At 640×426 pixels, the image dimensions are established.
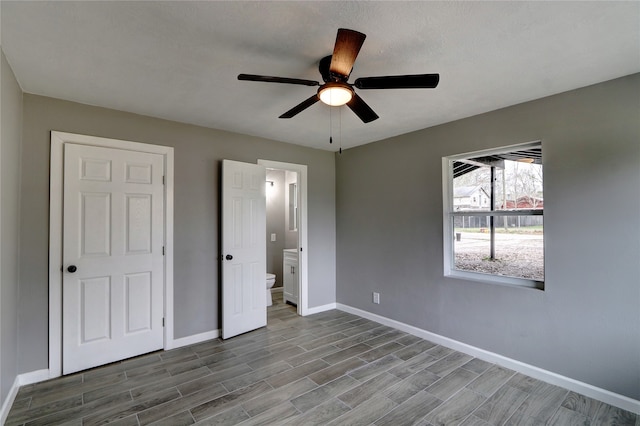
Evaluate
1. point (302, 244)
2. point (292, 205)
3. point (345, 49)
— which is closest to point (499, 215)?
point (345, 49)

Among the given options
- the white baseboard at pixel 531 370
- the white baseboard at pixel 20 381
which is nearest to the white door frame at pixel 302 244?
the white baseboard at pixel 531 370

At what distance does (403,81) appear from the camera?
1.75m

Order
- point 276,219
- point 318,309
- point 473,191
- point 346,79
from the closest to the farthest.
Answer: point 346,79, point 473,191, point 318,309, point 276,219

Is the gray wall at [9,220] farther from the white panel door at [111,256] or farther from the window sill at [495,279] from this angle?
the window sill at [495,279]

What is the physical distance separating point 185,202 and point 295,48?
214cm

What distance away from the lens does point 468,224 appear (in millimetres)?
3279

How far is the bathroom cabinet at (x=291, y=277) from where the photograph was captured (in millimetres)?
4744

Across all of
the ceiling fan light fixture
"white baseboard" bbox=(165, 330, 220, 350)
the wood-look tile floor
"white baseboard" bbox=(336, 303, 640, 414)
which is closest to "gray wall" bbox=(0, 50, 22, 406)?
the wood-look tile floor

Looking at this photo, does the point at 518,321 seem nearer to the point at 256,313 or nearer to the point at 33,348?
the point at 256,313

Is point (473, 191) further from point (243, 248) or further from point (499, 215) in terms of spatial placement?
point (243, 248)

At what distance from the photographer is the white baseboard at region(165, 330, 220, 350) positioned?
3205 millimetres

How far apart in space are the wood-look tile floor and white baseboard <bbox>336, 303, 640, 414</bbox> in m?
0.05

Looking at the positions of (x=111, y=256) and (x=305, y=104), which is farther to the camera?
(x=111, y=256)

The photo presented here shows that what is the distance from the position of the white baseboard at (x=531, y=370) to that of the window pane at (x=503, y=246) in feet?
2.54
